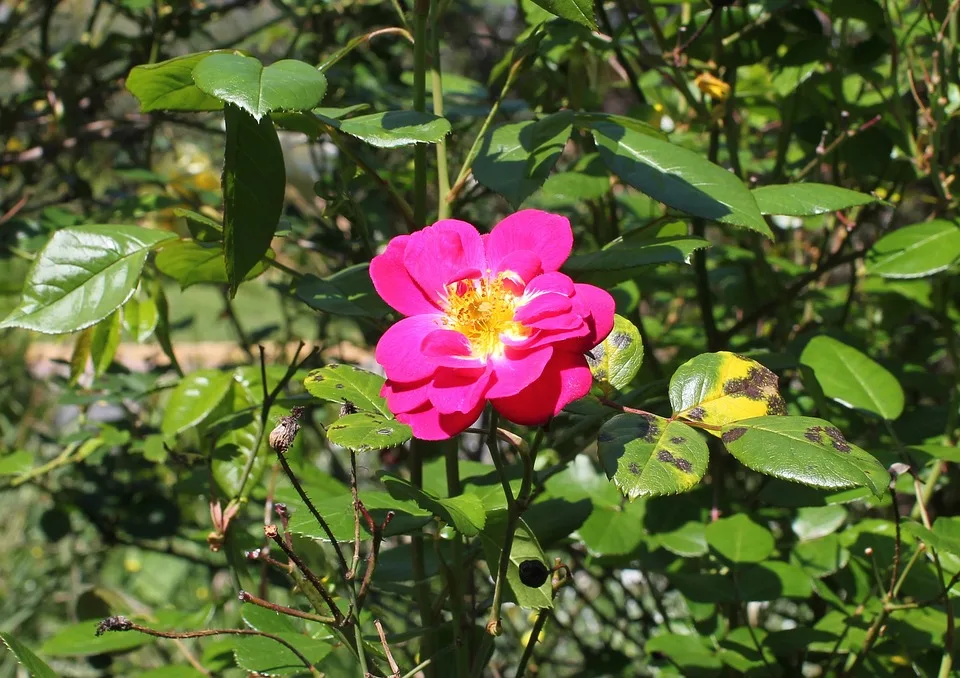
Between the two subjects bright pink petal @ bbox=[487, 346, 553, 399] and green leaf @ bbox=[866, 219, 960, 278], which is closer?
bright pink petal @ bbox=[487, 346, 553, 399]

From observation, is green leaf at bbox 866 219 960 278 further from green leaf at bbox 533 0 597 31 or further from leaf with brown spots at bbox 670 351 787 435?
green leaf at bbox 533 0 597 31

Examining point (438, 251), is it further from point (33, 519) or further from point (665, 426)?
point (33, 519)

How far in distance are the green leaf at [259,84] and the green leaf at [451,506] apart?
0.80 ft

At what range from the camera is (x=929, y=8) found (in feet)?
3.31

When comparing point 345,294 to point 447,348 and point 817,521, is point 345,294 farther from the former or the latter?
point 817,521

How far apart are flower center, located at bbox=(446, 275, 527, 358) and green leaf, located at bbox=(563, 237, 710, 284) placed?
2.9 inches

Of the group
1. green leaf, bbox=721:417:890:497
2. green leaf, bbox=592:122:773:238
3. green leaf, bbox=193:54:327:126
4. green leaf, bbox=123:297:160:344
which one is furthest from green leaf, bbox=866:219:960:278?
green leaf, bbox=123:297:160:344

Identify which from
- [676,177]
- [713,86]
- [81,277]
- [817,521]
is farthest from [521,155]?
[817,521]

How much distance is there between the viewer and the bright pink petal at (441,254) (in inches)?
22.9

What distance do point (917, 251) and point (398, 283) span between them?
0.63 metres

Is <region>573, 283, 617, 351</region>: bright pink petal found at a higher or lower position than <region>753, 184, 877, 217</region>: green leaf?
lower

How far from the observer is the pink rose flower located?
1.69 feet

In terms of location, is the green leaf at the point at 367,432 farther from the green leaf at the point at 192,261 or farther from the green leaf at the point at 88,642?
the green leaf at the point at 88,642

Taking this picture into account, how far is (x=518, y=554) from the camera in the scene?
25.0 inches
